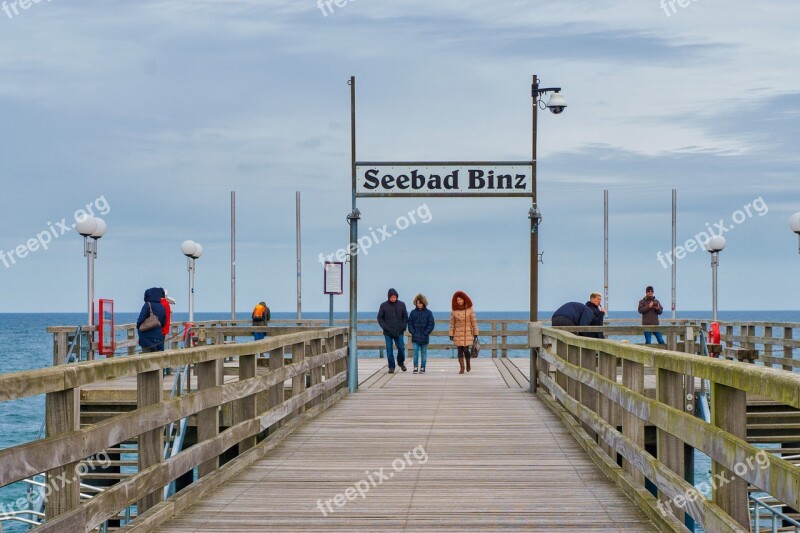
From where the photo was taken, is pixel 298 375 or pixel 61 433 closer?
pixel 61 433

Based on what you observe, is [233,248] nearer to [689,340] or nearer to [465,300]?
[465,300]

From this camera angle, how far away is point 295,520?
7.67m

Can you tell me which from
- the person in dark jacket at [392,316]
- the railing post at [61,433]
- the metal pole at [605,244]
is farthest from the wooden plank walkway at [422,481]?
the metal pole at [605,244]

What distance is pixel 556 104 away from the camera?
19016 mm

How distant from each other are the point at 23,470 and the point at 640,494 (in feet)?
15.1

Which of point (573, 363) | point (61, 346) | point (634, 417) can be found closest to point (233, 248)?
point (61, 346)

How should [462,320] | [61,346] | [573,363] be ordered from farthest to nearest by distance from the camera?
[462,320] < [61,346] < [573,363]

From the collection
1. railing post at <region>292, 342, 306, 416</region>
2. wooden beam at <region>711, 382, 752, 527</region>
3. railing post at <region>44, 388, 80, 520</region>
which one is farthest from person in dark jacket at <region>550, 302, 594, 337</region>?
railing post at <region>44, 388, 80, 520</region>

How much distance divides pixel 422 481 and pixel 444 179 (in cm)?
943

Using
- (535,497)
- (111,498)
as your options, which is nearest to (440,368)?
(535,497)

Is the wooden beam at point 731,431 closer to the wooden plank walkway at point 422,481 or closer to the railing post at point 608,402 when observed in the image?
the wooden plank walkway at point 422,481

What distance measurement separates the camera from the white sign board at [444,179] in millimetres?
18188

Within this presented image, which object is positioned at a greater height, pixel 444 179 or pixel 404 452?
pixel 444 179

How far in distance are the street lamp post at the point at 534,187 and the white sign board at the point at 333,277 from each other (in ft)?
14.1
